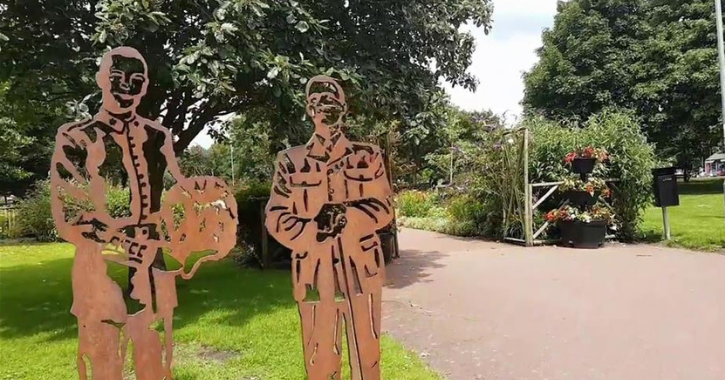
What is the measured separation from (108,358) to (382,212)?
5.36 feet

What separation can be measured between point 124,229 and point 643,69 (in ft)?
77.4

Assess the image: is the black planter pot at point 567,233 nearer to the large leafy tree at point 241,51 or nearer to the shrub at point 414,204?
the large leafy tree at point 241,51

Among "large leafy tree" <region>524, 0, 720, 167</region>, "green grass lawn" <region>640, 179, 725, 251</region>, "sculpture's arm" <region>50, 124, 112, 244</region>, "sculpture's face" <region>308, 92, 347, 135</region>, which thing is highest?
"large leafy tree" <region>524, 0, 720, 167</region>

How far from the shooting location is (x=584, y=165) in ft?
34.0

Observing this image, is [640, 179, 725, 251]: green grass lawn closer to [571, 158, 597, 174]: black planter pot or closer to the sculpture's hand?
[571, 158, 597, 174]: black planter pot

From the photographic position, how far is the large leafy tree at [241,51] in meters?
5.03

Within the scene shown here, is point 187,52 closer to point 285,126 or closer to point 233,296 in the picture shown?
point 285,126

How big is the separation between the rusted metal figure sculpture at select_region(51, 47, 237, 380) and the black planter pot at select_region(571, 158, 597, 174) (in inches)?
336

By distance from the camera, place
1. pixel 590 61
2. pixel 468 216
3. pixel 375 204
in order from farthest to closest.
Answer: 1. pixel 590 61
2. pixel 468 216
3. pixel 375 204

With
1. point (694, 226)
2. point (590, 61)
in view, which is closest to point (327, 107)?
point (694, 226)

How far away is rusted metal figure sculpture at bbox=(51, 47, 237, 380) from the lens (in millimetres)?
2957

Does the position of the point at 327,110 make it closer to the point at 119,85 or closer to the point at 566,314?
the point at 119,85

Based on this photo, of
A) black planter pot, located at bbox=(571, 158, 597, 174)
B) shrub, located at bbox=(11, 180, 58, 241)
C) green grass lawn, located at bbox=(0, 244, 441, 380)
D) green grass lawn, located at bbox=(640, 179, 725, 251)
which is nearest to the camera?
green grass lawn, located at bbox=(0, 244, 441, 380)

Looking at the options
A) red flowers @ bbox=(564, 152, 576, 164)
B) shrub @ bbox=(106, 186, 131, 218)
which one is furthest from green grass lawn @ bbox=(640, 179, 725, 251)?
shrub @ bbox=(106, 186, 131, 218)
